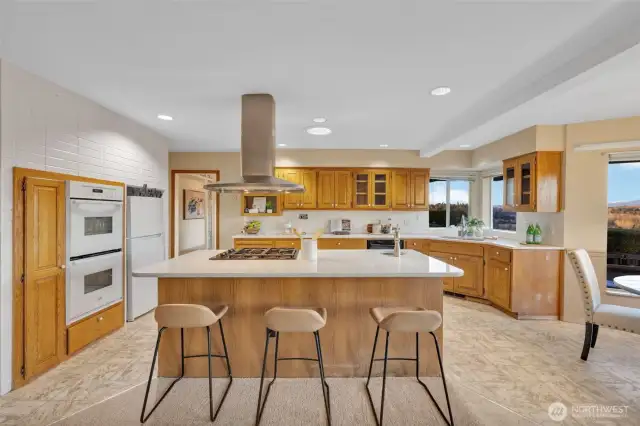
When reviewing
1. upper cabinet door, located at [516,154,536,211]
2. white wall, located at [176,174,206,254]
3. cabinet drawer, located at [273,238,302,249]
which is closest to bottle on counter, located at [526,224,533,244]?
upper cabinet door, located at [516,154,536,211]

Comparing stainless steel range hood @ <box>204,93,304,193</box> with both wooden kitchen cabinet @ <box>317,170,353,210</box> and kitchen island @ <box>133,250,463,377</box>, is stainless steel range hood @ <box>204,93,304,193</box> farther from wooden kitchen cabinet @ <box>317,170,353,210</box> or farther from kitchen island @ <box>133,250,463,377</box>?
wooden kitchen cabinet @ <box>317,170,353,210</box>

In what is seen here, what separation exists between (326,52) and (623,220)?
414 centimetres

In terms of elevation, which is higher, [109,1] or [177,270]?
[109,1]

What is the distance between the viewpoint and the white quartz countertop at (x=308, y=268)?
2424 mm

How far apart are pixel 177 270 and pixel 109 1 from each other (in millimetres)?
1698

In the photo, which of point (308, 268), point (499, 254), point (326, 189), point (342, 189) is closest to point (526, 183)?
point (499, 254)

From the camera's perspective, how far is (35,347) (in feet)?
8.93

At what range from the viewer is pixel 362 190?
602cm

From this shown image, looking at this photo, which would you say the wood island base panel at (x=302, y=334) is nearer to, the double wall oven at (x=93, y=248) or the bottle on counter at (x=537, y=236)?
the double wall oven at (x=93, y=248)

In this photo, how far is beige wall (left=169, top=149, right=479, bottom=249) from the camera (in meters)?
6.00

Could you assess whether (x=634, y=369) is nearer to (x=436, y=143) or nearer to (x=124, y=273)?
(x=436, y=143)

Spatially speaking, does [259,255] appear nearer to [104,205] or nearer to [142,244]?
[104,205]

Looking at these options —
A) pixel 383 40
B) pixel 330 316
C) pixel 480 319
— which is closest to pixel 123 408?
pixel 330 316

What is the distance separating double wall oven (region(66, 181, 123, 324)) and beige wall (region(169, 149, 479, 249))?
2289 mm
